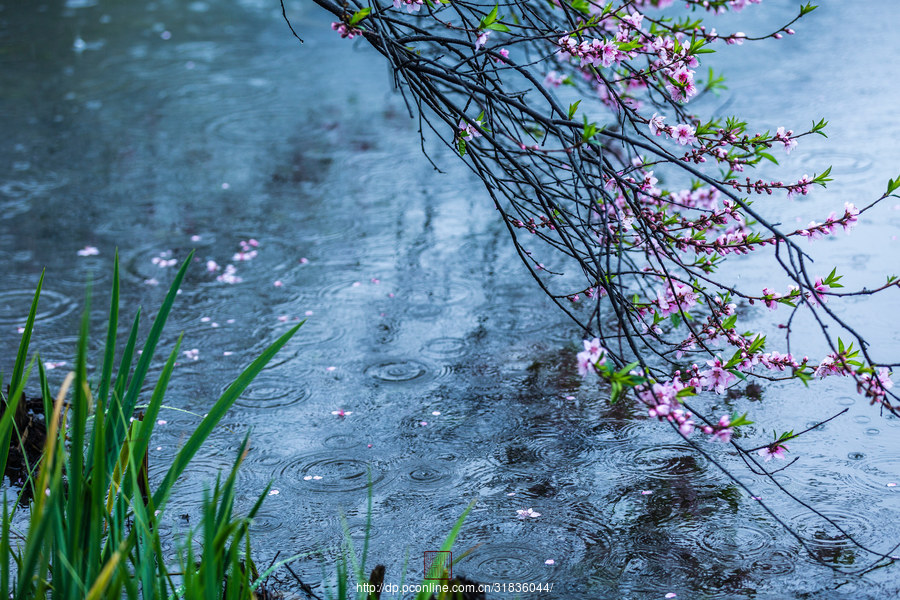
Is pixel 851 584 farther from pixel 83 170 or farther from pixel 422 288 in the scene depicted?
pixel 83 170

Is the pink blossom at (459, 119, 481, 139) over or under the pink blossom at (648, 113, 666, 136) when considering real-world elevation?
under

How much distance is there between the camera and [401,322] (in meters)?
4.48

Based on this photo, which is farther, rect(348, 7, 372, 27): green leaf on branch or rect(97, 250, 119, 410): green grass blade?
rect(348, 7, 372, 27): green leaf on branch

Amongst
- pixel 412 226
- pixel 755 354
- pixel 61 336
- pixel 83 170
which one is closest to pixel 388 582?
pixel 755 354

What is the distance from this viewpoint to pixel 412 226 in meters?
5.61

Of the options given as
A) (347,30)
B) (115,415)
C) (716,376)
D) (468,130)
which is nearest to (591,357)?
(716,376)

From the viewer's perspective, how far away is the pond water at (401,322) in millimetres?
2891

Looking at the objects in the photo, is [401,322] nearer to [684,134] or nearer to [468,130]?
[468,130]

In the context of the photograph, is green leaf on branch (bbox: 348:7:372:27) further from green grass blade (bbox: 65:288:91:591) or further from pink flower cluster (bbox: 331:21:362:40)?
green grass blade (bbox: 65:288:91:591)

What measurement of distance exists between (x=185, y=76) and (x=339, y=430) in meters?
6.18

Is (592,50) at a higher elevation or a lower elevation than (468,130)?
higher

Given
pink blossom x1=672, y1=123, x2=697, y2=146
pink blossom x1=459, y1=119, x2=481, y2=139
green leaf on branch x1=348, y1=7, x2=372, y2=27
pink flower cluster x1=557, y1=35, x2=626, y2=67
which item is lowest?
pink blossom x1=459, y1=119, x2=481, y2=139

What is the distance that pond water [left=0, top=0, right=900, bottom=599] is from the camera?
9.48ft

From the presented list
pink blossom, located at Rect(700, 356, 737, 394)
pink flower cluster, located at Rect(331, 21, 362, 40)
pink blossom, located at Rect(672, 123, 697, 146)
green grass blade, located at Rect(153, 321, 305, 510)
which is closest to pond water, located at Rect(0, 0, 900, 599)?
pink blossom, located at Rect(700, 356, 737, 394)
